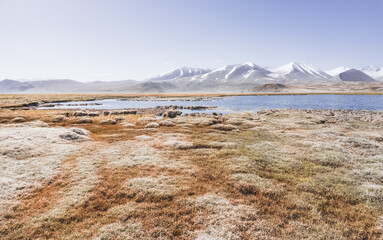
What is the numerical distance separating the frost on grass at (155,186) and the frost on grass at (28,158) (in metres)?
7.98

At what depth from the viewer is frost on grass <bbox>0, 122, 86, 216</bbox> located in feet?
50.2

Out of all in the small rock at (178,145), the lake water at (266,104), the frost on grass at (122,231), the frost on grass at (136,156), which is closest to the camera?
the frost on grass at (122,231)

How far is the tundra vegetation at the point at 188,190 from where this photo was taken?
10961 millimetres

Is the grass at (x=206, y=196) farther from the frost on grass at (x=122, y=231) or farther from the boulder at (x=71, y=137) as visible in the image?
the boulder at (x=71, y=137)

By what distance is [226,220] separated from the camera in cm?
1156

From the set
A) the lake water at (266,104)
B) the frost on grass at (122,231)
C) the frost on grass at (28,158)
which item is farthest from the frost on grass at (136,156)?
the lake water at (266,104)

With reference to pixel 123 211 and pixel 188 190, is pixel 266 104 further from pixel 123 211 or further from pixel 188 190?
pixel 123 211

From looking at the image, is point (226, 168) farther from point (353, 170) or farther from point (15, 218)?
point (15, 218)

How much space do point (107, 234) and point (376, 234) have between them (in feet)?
48.8

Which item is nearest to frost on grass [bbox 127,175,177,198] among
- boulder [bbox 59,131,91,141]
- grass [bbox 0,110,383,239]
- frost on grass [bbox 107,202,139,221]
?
grass [bbox 0,110,383,239]

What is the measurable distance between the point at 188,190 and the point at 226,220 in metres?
4.24

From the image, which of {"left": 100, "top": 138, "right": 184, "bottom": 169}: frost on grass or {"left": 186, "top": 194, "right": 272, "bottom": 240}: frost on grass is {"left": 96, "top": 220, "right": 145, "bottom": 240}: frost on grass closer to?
{"left": 186, "top": 194, "right": 272, "bottom": 240}: frost on grass

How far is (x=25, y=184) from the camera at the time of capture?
15.5 meters

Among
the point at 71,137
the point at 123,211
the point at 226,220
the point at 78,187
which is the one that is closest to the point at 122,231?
the point at 123,211
